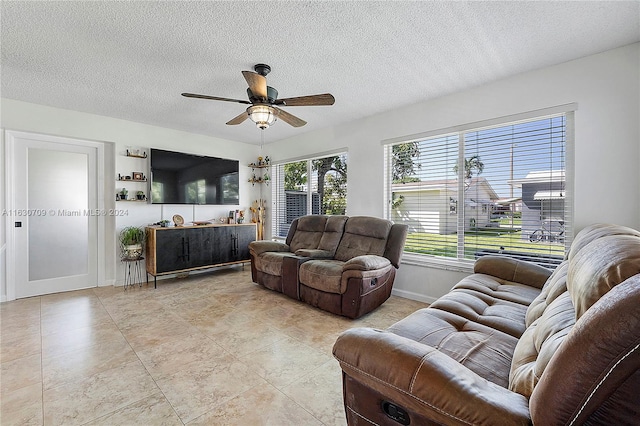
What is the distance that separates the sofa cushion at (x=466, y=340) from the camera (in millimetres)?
1208

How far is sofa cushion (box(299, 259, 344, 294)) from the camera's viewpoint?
2963 mm

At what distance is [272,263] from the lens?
3727 mm

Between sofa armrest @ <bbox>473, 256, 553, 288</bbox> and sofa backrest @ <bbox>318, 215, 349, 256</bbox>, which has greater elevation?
sofa backrest @ <bbox>318, 215, 349, 256</bbox>

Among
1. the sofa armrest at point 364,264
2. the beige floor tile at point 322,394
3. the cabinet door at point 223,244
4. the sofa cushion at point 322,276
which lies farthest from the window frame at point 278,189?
the beige floor tile at point 322,394

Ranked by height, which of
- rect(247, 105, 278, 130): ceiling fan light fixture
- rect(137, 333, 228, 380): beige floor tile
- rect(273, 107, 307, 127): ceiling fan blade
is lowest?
rect(137, 333, 228, 380): beige floor tile

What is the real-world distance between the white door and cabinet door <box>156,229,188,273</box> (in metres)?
0.96

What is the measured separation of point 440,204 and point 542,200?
988mm

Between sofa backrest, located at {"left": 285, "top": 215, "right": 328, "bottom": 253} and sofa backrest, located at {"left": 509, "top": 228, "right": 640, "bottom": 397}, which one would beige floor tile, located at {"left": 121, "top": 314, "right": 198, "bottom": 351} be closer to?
sofa backrest, located at {"left": 285, "top": 215, "right": 328, "bottom": 253}

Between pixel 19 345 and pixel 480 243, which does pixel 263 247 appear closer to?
pixel 19 345

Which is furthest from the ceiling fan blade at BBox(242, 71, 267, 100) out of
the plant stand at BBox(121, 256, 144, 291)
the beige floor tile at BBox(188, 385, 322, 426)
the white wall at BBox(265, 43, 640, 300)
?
the plant stand at BBox(121, 256, 144, 291)

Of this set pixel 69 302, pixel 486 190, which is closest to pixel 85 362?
pixel 69 302

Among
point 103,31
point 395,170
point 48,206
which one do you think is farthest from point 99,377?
point 395,170

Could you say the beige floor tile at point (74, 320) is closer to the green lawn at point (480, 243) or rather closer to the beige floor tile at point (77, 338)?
the beige floor tile at point (77, 338)

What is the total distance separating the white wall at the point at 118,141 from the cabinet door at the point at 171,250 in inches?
22.8
